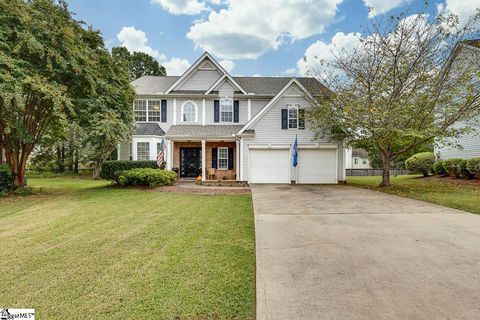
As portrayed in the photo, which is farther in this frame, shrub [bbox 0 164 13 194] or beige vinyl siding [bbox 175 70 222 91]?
beige vinyl siding [bbox 175 70 222 91]

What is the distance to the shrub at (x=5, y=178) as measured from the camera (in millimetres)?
11236

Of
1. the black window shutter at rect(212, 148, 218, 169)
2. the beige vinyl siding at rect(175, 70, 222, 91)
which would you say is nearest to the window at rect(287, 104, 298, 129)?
the black window shutter at rect(212, 148, 218, 169)

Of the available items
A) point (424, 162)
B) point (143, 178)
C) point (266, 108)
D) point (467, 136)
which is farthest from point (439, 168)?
point (143, 178)

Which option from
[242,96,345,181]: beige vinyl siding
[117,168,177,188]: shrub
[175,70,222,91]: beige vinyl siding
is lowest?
[117,168,177,188]: shrub

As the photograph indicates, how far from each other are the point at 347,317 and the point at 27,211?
9884 mm

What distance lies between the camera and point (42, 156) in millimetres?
27875

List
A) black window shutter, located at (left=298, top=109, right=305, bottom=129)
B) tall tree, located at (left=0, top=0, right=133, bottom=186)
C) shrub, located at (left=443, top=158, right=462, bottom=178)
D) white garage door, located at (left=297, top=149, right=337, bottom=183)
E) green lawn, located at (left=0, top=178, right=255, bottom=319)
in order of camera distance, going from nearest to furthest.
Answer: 1. green lawn, located at (left=0, top=178, right=255, bottom=319)
2. tall tree, located at (left=0, top=0, right=133, bottom=186)
3. black window shutter, located at (left=298, top=109, right=305, bottom=129)
4. shrub, located at (left=443, top=158, right=462, bottom=178)
5. white garage door, located at (left=297, top=149, right=337, bottom=183)

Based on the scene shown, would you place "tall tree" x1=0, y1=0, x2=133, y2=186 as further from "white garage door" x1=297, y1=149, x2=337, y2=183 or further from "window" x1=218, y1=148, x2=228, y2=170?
"white garage door" x1=297, y1=149, x2=337, y2=183

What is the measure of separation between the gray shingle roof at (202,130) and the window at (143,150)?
1818 mm

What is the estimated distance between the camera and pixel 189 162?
18594mm

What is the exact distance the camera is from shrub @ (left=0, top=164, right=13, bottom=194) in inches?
442

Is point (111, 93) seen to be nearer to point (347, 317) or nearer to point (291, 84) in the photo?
point (291, 84)

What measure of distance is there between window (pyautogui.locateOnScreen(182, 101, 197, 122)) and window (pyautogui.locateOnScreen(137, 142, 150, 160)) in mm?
3221

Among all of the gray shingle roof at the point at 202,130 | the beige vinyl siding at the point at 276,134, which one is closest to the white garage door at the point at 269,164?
the beige vinyl siding at the point at 276,134
